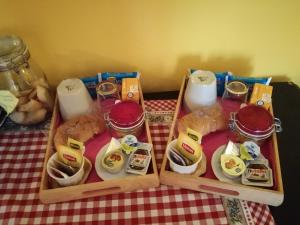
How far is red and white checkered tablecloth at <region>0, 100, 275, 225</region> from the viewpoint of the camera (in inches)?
31.3

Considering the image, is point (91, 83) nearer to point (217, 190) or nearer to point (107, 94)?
point (107, 94)

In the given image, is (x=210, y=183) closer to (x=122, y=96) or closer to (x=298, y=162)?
(x=298, y=162)

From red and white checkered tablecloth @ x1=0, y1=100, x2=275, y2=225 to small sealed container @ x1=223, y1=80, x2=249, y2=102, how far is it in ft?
1.27

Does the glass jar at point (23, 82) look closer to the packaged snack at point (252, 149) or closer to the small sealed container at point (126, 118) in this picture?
the small sealed container at point (126, 118)

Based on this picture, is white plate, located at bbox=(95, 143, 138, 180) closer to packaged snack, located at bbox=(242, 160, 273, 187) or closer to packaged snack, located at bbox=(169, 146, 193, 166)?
packaged snack, located at bbox=(169, 146, 193, 166)

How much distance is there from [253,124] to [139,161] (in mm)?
377

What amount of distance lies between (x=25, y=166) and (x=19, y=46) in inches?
15.6

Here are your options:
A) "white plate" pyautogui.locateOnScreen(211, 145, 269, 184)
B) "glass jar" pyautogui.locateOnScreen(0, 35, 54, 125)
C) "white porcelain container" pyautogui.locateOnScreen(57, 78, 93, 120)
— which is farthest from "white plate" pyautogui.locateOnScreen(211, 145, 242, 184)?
"glass jar" pyautogui.locateOnScreen(0, 35, 54, 125)

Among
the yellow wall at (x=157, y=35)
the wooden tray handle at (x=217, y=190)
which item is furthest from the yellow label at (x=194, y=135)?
the yellow wall at (x=157, y=35)

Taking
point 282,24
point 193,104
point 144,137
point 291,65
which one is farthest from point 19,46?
point 291,65

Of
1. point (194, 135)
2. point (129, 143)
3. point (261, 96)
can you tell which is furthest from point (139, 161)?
point (261, 96)

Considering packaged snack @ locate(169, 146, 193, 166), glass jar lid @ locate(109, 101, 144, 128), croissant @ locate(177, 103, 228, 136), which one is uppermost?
glass jar lid @ locate(109, 101, 144, 128)

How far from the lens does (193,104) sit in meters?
1.01

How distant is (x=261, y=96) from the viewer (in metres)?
Answer: 1.00
